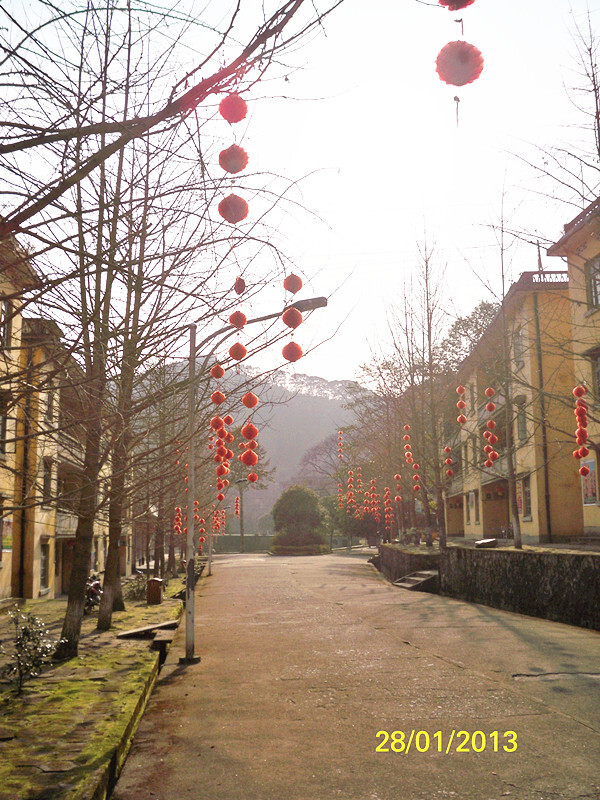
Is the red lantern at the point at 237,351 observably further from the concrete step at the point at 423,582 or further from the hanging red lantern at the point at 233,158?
the concrete step at the point at 423,582

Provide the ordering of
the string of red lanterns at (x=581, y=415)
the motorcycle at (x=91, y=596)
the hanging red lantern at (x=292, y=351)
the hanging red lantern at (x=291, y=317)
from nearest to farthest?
the hanging red lantern at (x=291, y=317), the hanging red lantern at (x=292, y=351), the string of red lanterns at (x=581, y=415), the motorcycle at (x=91, y=596)

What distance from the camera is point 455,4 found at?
3238 millimetres

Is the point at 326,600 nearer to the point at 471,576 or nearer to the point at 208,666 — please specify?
the point at 471,576

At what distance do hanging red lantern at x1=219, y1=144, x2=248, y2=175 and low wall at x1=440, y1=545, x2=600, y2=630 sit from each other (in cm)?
953

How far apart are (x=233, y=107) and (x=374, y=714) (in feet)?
18.2

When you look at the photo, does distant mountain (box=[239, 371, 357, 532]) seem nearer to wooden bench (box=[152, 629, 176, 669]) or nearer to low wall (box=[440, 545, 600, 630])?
low wall (box=[440, 545, 600, 630])

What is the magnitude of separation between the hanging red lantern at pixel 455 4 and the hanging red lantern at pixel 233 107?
44.2 inches

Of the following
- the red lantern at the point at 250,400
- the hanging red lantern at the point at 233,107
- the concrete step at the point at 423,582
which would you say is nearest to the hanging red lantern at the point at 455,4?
the hanging red lantern at the point at 233,107

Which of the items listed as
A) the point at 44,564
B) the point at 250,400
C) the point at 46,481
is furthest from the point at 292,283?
the point at 44,564

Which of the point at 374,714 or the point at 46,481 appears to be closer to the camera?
the point at 374,714

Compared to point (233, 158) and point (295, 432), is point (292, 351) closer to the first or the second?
point (233, 158)

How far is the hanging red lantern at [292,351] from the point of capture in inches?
235

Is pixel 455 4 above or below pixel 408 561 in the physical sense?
above

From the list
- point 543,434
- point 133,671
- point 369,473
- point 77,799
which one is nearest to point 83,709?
point 133,671
